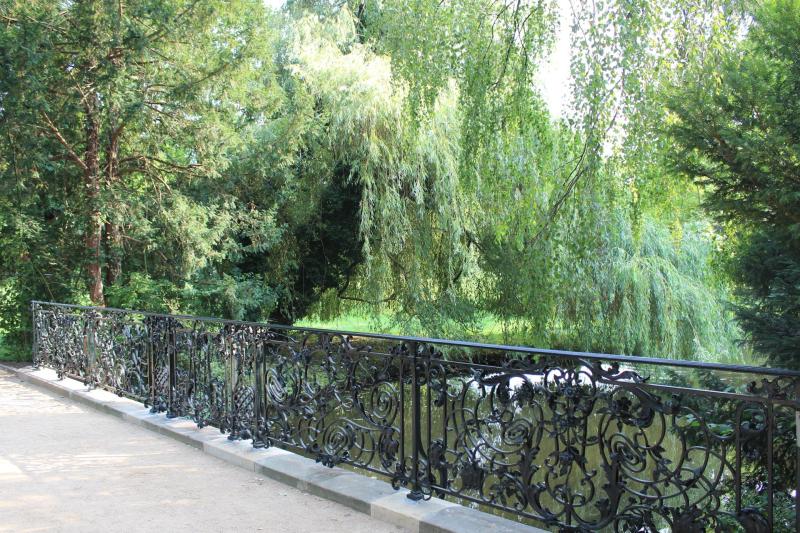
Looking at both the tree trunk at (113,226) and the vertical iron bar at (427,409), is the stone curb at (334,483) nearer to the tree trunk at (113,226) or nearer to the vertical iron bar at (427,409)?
the vertical iron bar at (427,409)

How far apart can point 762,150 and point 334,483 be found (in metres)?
3.46

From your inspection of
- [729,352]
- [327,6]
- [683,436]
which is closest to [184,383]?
[683,436]

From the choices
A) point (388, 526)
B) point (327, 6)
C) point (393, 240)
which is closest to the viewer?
point (388, 526)

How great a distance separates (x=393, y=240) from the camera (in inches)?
494

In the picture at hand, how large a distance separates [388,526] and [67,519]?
1931 millimetres

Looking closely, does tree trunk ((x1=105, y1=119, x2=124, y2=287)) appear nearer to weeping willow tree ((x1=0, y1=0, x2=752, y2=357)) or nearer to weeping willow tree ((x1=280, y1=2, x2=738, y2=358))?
weeping willow tree ((x1=0, y1=0, x2=752, y2=357))

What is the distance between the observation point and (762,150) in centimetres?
416

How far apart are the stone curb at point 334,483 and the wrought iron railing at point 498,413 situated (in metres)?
0.10

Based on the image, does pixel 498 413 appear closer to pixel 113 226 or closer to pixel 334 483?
pixel 334 483

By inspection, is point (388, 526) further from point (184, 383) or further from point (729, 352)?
point (729, 352)

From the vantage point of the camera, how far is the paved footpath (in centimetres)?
392

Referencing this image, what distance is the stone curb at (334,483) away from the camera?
3646 mm

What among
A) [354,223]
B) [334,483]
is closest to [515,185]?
[334,483]

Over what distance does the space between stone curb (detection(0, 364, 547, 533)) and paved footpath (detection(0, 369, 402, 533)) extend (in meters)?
0.07
